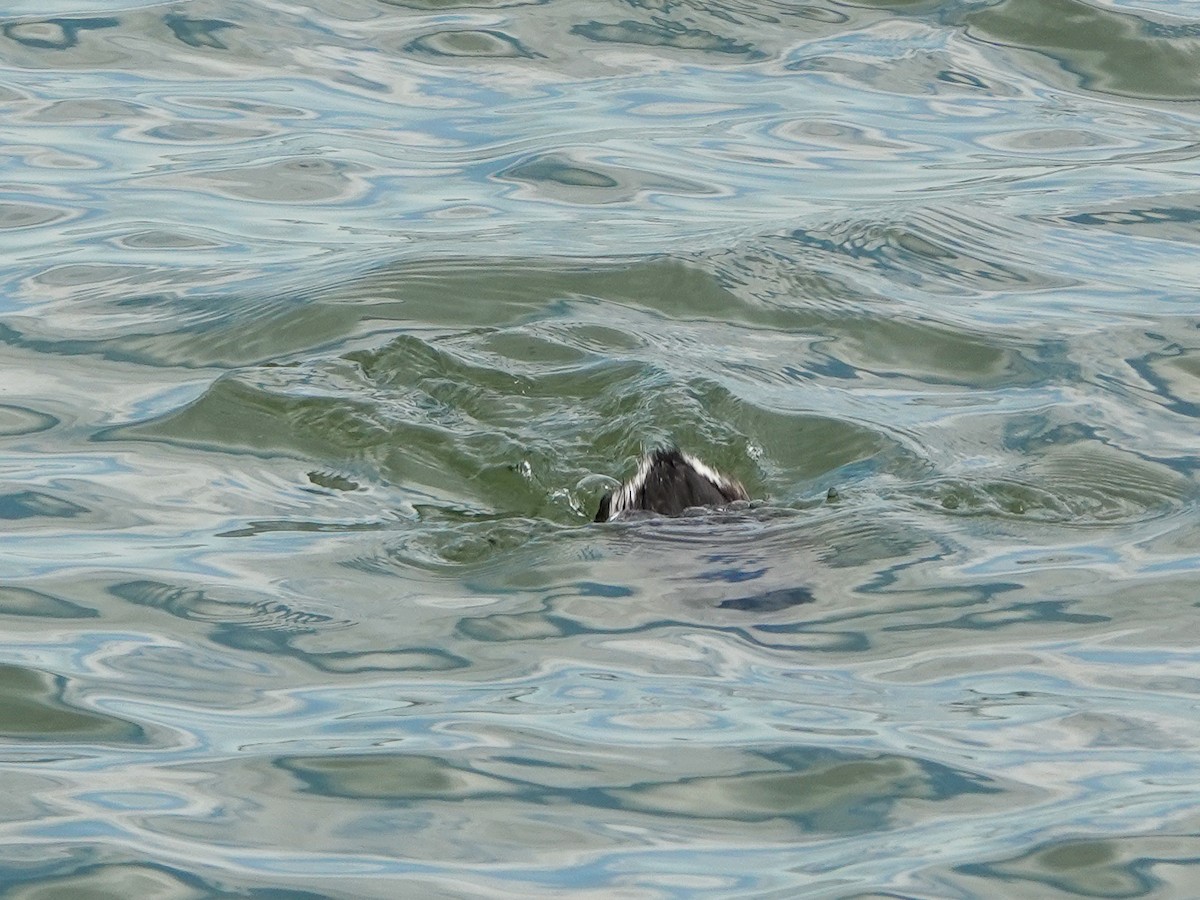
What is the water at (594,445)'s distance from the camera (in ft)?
15.0

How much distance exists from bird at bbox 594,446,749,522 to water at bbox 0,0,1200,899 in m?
0.15

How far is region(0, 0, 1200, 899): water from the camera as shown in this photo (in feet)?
15.0

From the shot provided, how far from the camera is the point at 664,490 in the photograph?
6410 millimetres

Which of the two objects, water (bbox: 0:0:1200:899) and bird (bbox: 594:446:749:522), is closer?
water (bbox: 0:0:1200:899)

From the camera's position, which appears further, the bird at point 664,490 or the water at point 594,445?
the bird at point 664,490

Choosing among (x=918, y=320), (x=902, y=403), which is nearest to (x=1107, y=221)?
(x=918, y=320)

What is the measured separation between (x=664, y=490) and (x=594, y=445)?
99cm

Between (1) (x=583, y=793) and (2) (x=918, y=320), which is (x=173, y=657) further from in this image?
(2) (x=918, y=320)

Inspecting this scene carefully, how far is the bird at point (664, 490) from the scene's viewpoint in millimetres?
6406

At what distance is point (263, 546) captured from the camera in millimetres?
6195

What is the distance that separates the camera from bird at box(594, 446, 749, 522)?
6.41 meters

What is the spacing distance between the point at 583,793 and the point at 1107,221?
19.6ft

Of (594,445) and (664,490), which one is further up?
(664,490)

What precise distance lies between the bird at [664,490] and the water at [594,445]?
149 mm
